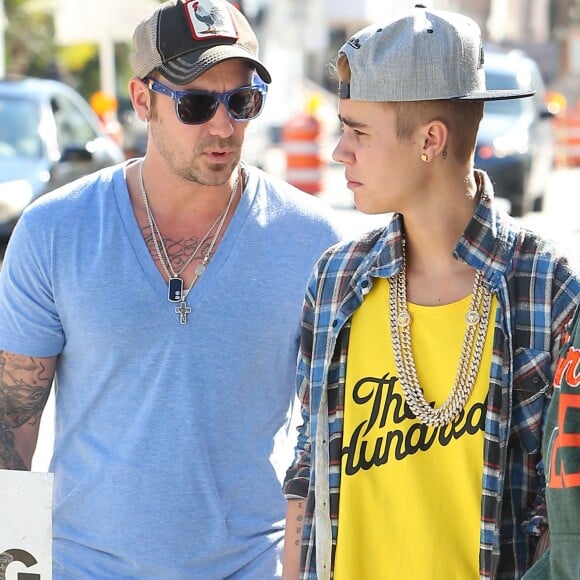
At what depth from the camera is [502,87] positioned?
17.3m

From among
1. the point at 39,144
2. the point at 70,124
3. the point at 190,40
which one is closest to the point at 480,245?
the point at 190,40

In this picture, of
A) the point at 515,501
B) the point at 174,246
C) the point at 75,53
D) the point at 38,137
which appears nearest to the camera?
the point at 515,501

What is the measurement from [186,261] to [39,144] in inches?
363

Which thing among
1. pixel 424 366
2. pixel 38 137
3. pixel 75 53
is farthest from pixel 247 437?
pixel 75 53

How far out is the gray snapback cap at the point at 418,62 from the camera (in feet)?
9.01

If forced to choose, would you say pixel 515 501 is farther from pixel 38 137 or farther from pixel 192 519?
pixel 38 137

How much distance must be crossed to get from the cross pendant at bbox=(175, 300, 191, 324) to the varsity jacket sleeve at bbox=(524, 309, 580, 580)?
4.55ft

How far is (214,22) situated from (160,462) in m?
1.18

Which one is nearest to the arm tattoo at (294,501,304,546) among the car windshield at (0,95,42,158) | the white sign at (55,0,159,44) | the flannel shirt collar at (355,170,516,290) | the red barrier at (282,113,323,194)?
the flannel shirt collar at (355,170,516,290)

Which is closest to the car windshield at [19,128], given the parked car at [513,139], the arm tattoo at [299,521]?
the parked car at [513,139]

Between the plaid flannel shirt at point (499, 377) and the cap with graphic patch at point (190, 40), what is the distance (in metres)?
0.87

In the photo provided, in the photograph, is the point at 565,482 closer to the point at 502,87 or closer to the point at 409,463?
the point at 409,463

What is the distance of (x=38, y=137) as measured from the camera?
40.8 feet

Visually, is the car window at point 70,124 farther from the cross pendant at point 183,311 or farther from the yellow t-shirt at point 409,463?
the yellow t-shirt at point 409,463
